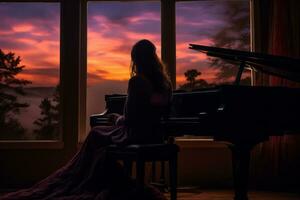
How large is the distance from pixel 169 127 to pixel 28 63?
2.80 meters

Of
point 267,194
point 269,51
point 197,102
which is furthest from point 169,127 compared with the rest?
point 269,51

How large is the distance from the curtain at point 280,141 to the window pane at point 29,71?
2601 millimetres

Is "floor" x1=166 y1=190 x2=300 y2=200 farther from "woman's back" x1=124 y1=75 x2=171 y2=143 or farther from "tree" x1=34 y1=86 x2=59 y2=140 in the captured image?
"tree" x1=34 y1=86 x2=59 y2=140

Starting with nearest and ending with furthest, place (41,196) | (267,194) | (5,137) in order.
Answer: (41,196)
(267,194)
(5,137)

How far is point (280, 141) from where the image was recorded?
5.14m

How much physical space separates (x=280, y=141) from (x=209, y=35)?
164 cm

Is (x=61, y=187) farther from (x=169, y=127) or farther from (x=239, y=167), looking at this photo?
(x=239, y=167)

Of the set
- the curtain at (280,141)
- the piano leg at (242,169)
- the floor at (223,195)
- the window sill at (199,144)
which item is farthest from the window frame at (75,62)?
the piano leg at (242,169)

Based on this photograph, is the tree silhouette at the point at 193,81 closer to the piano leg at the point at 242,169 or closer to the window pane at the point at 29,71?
the window pane at the point at 29,71

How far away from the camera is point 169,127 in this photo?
12.4 ft

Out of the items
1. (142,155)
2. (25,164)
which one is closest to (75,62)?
(25,164)

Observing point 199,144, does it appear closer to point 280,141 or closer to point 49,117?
point 280,141

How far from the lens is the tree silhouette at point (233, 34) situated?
566cm

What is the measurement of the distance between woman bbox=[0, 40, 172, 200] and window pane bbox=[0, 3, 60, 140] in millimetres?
2071
